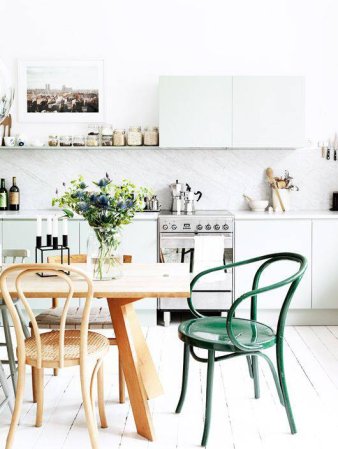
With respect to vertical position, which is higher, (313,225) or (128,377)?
(313,225)

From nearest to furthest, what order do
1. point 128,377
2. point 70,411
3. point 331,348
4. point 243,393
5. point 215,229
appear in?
1. point 128,377
2. point 70,411
3. point 243,393
4. point 331,348
5. point 215,229

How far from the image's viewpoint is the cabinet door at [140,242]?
5.12 metres

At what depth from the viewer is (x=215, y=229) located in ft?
16.7

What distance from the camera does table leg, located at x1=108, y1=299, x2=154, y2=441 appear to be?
2.94 m

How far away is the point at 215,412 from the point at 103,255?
3.42 feet

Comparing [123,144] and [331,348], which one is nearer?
[331,348]

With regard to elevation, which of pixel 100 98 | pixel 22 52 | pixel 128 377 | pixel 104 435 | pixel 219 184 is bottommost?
pixel 104 435

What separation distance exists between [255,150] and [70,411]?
3.26 metres

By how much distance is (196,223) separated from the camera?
5.07 meters

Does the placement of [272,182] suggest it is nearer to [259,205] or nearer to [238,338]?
[259,205]

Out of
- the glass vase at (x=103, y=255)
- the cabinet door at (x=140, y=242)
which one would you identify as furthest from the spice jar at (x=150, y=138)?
the glass vase at (x=103, y=255)

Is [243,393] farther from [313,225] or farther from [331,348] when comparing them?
[313,225]

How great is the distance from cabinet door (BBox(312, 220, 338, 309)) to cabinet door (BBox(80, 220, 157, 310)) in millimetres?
1345

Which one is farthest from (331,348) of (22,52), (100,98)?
(22,52)
